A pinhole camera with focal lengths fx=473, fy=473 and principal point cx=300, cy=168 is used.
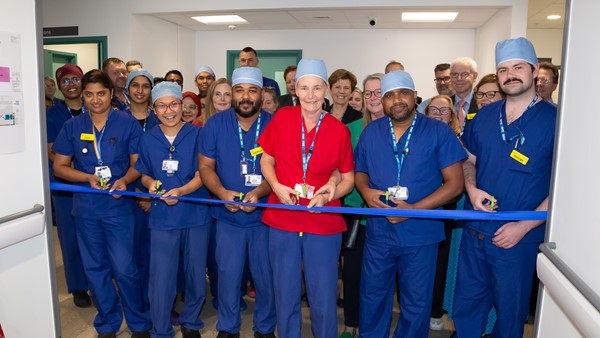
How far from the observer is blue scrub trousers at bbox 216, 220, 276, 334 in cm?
290

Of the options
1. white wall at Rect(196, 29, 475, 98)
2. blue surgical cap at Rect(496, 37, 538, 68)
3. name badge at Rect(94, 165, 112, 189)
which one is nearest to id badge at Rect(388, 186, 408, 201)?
blue surgical cap at Rect(496, 37, 538, 68)

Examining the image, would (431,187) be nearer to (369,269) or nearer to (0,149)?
(369,269)

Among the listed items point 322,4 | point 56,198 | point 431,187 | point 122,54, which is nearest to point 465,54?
point 322,4

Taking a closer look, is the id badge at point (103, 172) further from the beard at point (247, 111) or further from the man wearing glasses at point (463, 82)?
the man wearing glasses at point (463, 82)

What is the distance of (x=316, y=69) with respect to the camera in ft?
8.56

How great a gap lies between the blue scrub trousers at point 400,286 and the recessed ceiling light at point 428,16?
19.2 feet

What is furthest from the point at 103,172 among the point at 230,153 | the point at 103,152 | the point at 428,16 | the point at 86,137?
the point at 428,16

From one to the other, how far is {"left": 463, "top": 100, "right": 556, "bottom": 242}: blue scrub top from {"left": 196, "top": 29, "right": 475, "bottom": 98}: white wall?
260 inches

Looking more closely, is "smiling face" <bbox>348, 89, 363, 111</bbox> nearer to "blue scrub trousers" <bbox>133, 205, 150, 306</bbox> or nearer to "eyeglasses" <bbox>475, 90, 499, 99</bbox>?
"eyeglasses" <bbox>475, 90, 499, 99</bbox>

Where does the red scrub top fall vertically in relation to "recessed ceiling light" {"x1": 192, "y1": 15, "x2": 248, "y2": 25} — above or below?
below

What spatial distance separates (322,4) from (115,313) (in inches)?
213

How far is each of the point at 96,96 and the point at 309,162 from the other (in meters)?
1.49

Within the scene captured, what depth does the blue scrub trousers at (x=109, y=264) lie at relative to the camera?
300 centimetres

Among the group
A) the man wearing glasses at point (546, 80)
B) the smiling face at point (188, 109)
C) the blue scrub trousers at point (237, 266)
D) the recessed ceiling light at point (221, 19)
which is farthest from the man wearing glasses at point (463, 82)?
the recessed ceiling light at point (221, 19)
